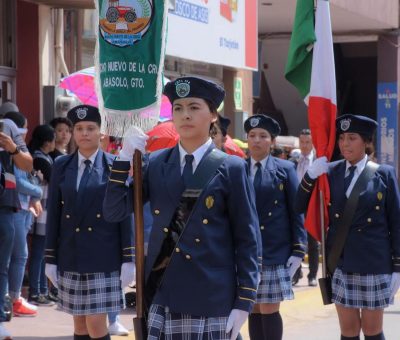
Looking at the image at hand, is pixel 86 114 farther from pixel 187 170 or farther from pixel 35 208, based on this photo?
pixel 35 208

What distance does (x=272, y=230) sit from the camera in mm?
7477

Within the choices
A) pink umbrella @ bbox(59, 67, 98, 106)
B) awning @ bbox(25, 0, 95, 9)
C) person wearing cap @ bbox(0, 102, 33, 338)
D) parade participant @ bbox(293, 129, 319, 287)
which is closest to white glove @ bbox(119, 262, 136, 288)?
person wearing cap @ bbox(0, 102, 33, 338)

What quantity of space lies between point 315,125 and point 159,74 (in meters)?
1.97

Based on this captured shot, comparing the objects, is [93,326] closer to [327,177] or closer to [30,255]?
[327,177]

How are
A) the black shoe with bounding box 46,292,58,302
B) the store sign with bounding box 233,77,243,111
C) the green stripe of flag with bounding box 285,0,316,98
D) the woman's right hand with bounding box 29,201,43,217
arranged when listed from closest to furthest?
the green stripe of flag with bounding box 285,0,316,98
the woman's right hand with bounding box 29,201,43,217
the black shoe with bounding box 46,292,58,302
the store sign with bounding box 233,77,243,111

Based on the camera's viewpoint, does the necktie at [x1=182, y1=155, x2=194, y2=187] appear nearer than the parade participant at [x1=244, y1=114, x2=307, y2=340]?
Yes

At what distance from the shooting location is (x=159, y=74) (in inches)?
212

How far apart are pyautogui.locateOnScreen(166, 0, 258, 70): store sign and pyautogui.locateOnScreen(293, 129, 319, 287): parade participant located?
199 cm

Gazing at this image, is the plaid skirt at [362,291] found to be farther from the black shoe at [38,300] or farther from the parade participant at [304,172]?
the parade participant at [304,172]

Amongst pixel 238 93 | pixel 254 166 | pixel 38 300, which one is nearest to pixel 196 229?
pixel 254 166

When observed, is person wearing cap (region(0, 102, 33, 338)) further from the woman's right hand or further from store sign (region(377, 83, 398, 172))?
store sign (region(377, 83, 398, 172))

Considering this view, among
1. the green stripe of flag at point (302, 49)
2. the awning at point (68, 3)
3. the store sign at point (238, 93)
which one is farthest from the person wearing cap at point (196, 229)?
the store sign at point (238, 93)

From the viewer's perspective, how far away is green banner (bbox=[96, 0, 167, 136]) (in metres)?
5.30

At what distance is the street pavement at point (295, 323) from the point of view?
8.75m
